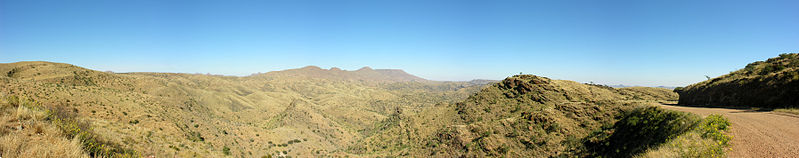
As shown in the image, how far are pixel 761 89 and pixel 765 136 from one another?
9.54 meters

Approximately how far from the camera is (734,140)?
8.30m

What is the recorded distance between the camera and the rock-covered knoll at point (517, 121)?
1995 cm

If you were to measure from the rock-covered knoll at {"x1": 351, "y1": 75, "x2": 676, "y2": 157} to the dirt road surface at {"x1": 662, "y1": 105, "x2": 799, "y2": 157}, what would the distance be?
8150 mm

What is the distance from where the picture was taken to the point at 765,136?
27.7 feet

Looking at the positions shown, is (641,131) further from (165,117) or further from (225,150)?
(165,117)

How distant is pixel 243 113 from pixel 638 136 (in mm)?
83355

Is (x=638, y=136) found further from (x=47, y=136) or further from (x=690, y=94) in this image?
(x=47, y=136)

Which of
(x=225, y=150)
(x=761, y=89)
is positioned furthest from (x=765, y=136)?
(x=225, y=150)

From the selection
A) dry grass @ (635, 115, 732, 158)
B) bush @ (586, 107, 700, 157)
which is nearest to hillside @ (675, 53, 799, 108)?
bush @ (586, 107, 700, 157)

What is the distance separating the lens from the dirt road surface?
7.46 metres

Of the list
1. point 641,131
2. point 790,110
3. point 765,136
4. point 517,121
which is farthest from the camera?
Answer: point 517,121

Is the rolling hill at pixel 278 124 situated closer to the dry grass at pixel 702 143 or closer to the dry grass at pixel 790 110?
the dry grass at pixel 790 110

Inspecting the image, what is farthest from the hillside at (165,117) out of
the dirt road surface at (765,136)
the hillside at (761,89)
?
the hillside at (761,89)

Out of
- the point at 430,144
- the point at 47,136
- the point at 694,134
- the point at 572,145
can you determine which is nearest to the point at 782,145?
the point at 694,134
